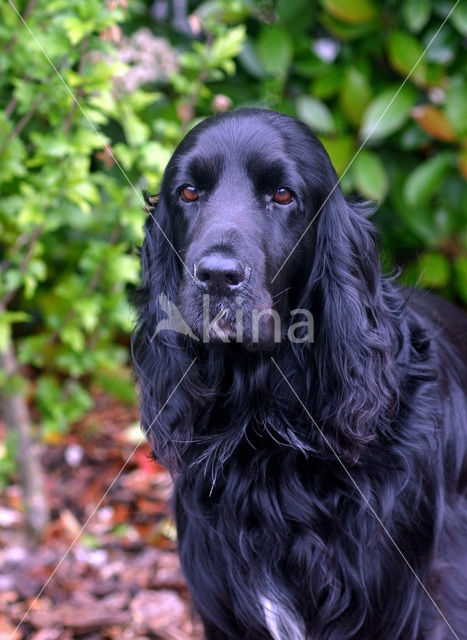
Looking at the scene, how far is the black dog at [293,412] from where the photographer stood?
2143 mm

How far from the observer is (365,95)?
157 inches

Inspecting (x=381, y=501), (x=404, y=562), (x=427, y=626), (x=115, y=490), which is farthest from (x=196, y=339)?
(x=115, y=490)

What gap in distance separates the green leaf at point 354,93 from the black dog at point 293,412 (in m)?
1.77

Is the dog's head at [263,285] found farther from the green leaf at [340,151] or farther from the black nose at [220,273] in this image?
the green leaf at [340,151]

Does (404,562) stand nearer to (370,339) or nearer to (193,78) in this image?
(370,339)

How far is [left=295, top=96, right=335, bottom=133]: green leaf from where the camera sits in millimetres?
3928

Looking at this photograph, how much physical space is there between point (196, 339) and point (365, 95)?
231 centimetres

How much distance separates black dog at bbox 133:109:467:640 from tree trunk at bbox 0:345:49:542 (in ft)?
4.28

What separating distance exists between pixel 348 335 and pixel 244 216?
0.45 m

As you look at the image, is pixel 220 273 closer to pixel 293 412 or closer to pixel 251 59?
pixel 293 412

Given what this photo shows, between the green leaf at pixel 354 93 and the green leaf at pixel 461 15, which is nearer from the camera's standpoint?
the green leaf at pixel 461 15

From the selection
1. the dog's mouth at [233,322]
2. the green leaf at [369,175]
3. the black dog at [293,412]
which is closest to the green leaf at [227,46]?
the black dog at [293,412]

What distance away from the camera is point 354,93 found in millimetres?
3967

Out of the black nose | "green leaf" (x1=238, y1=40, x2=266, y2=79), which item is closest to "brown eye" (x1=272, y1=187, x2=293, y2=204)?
the black nose
